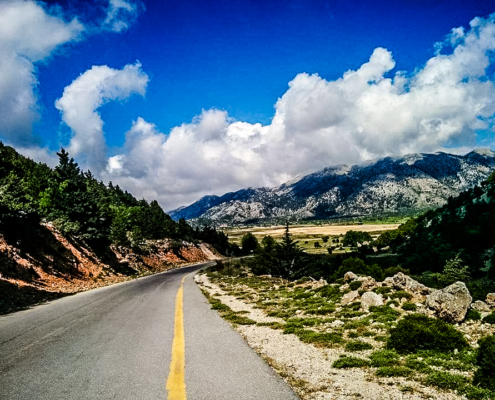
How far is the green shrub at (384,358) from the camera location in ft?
20.7

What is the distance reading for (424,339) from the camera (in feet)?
24.2

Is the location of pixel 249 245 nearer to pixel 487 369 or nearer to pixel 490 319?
pixel 490 319

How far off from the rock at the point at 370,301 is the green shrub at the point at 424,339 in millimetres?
4310

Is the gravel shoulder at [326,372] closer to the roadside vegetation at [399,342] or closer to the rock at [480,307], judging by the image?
the roadside vegetation at [399,342]

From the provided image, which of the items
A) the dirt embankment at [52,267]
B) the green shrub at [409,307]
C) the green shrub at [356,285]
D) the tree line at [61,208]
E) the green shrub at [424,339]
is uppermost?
the tree line at [61,208]

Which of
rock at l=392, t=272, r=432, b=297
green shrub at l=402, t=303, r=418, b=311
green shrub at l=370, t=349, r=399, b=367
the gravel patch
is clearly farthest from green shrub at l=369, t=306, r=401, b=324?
the gravel patch

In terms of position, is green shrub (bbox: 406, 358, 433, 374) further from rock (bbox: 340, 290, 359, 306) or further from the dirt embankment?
the dirt embankment

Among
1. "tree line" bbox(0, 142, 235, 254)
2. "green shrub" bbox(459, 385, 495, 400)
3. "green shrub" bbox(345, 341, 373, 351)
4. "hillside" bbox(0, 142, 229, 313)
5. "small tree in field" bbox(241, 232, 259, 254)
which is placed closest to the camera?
"green shrub" bbox(459, 385, 495, 400)

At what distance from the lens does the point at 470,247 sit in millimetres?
85812

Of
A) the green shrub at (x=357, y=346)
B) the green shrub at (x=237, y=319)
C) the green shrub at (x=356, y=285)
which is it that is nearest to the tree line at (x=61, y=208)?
the green shrub at (x=237, y=319)

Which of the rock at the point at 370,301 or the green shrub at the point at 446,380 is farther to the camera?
the rock at the point at 370,301

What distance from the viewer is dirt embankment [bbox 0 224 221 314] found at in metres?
19.4

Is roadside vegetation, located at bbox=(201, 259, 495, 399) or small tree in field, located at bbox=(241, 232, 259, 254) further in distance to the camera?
small tree in field, located at bbox=(241, 232, 259, 254)

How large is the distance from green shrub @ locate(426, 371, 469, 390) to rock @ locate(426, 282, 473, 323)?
4.88 metres
